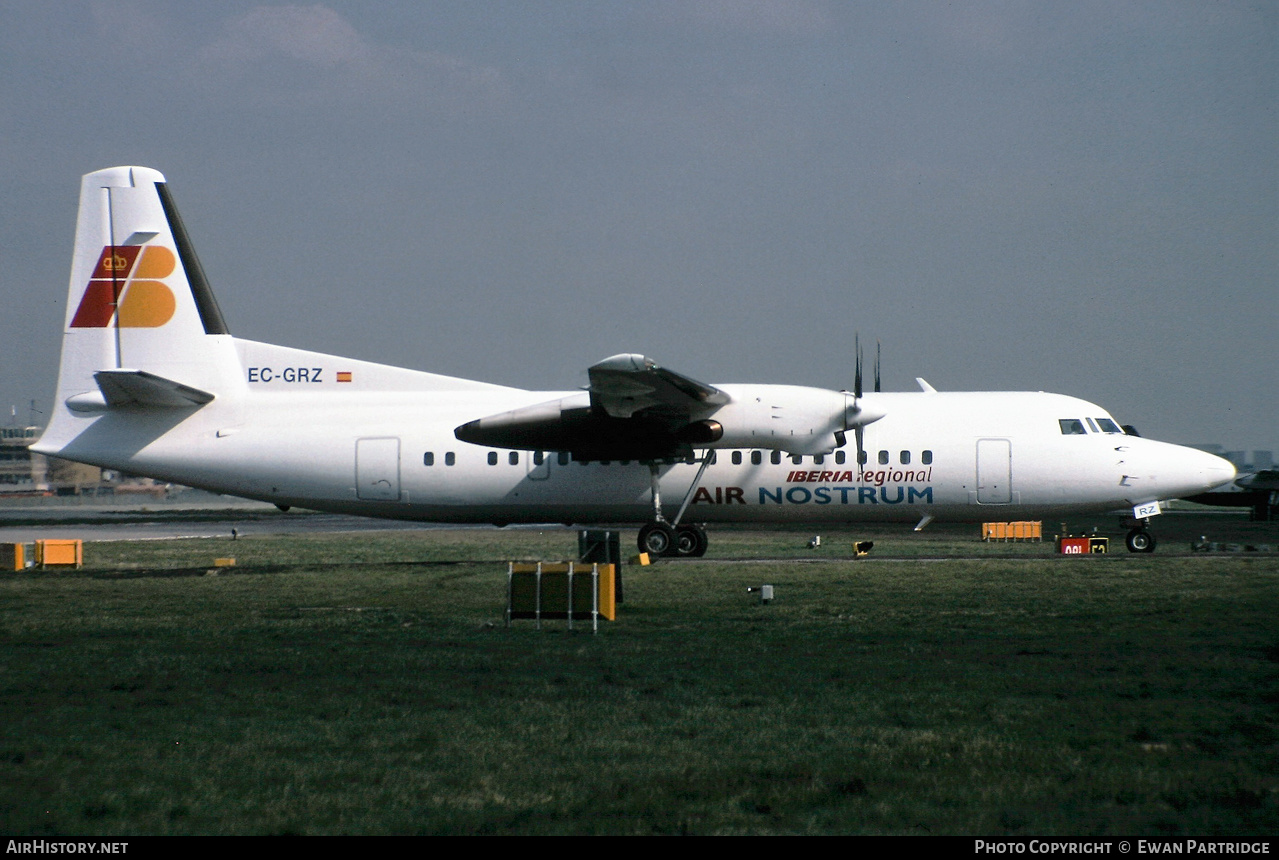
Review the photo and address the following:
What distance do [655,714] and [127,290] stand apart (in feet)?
67.3

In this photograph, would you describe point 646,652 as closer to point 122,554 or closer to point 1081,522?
point 122,554

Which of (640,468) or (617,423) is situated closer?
(617,423)

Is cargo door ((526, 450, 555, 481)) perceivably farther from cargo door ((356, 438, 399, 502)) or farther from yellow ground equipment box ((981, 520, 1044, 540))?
yellow ground equipment box ((981, 520, 1044, 540))

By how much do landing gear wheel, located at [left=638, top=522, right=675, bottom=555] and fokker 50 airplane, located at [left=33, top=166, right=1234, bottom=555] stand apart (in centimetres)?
3

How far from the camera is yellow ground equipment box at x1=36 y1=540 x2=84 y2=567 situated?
24391mm

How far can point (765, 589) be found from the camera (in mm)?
16516

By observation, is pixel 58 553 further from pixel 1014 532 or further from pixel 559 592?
pixel 1014 532

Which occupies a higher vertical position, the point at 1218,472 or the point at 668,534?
the point at 1218,472

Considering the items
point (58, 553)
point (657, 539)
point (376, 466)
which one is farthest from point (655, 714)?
point (58, 553)

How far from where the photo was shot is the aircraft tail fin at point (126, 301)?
24969 mm

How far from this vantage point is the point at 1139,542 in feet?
85.5

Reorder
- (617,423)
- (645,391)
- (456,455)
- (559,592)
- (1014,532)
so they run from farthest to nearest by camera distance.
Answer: (1014,532) < (456,455) < (617,423) < (645,391) < (559,592)

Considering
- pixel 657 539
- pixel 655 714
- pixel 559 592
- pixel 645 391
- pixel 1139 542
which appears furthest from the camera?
pixel 1139 542
